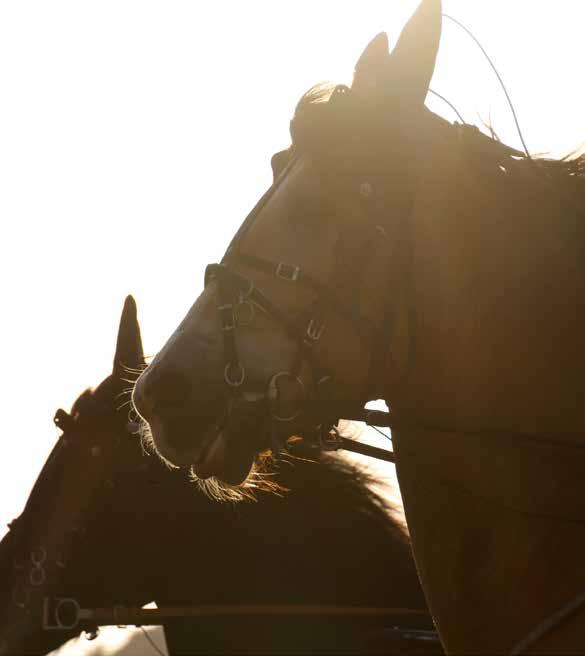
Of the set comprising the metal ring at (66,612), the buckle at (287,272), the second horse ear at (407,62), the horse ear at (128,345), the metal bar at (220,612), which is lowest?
the metal ring at (66,612)

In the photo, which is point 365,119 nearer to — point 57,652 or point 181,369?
point 181,369

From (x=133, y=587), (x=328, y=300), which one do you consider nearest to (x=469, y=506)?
(x=328, y=300)

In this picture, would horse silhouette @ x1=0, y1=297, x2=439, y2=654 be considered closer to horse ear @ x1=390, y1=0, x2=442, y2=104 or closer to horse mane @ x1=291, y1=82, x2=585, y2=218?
horse mane @ x1=291, y1=82, x2=585, y2=218

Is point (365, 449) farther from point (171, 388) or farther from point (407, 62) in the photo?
point (407, 62)

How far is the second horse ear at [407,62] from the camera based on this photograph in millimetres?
3074

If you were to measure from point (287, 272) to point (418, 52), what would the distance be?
80cm

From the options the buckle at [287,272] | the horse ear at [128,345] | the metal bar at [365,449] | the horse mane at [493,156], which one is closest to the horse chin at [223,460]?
the buckle at [287,272]

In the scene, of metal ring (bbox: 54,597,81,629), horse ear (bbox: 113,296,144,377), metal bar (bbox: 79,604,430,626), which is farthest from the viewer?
horse ear (bbox: 113,296,144,377)

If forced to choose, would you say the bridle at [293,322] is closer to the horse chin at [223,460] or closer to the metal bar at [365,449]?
the horse chin at [223,460]

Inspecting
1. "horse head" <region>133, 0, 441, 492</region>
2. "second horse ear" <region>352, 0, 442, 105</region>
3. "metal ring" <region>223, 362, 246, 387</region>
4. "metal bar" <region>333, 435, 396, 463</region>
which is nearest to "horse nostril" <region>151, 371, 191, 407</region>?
"horse head" <region>133, 0, 441, 492</region>

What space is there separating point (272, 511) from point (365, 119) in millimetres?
2884

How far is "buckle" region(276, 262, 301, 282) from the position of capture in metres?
3.03

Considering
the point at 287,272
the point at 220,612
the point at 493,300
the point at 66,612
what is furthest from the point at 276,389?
the point at 66,612

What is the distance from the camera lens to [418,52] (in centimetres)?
311
